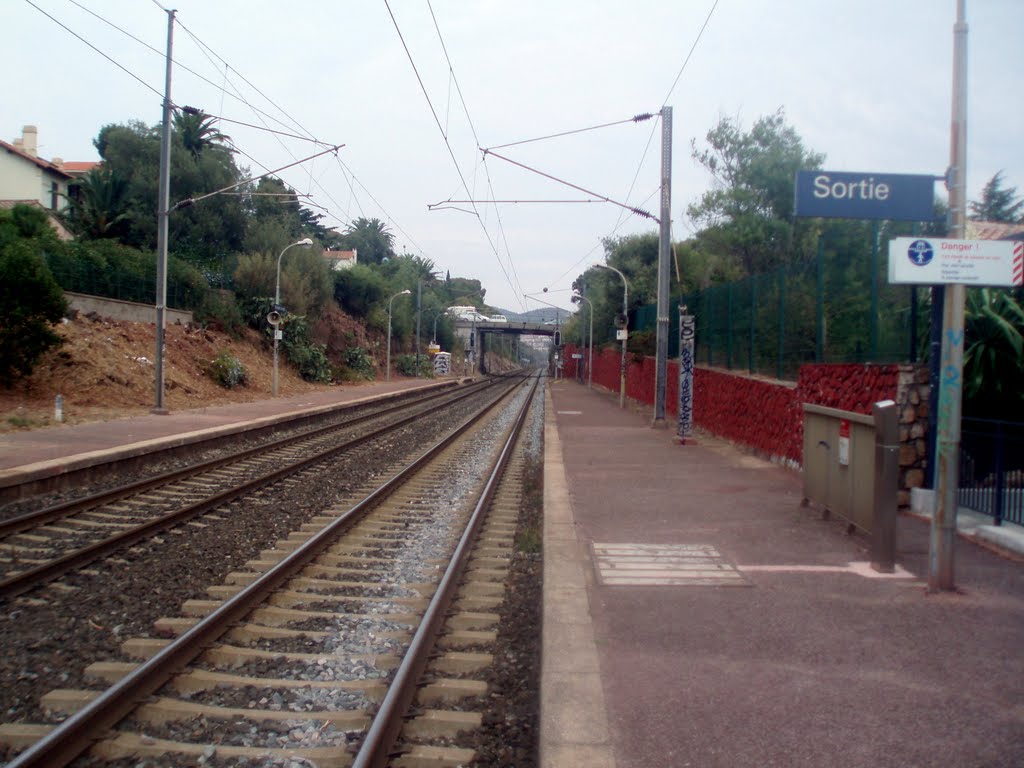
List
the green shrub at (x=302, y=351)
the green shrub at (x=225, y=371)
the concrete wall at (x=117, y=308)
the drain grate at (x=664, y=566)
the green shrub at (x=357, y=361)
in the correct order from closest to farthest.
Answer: the drain grate at (x=664, y=566) → the concrete wall at (x=117, y=308) → the green shrub at (x=225, y=371) → the green shrub at (x=302, y=351) → the green shrub at (x=357, y=361)

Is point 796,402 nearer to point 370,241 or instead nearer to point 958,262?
point 958,262

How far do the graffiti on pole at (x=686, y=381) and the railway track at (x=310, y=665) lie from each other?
10.4m

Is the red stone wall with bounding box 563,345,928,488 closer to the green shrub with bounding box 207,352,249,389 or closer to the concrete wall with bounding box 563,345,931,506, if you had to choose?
the concrete wall with bounding box 563,345,931,506

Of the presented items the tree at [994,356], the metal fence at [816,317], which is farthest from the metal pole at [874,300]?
the tree at [994,356]

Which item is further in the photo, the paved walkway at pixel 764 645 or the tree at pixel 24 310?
the tree at pixel 24 310

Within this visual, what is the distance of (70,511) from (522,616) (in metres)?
6.41

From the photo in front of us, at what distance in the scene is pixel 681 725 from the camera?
4297 millimetres

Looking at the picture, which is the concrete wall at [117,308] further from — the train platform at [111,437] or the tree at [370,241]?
the tree at [370,241]

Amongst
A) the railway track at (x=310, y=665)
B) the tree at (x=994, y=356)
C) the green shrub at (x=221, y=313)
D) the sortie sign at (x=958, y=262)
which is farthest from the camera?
the green shrub at (x=221, y=313)

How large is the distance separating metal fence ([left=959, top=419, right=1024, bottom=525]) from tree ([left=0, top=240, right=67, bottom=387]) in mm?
19804

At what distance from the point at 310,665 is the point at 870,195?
5.88 meters

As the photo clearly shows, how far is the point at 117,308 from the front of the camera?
30688 millimetres

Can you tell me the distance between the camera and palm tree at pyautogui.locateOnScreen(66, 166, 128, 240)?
130ft

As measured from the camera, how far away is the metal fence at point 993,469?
827 cm
